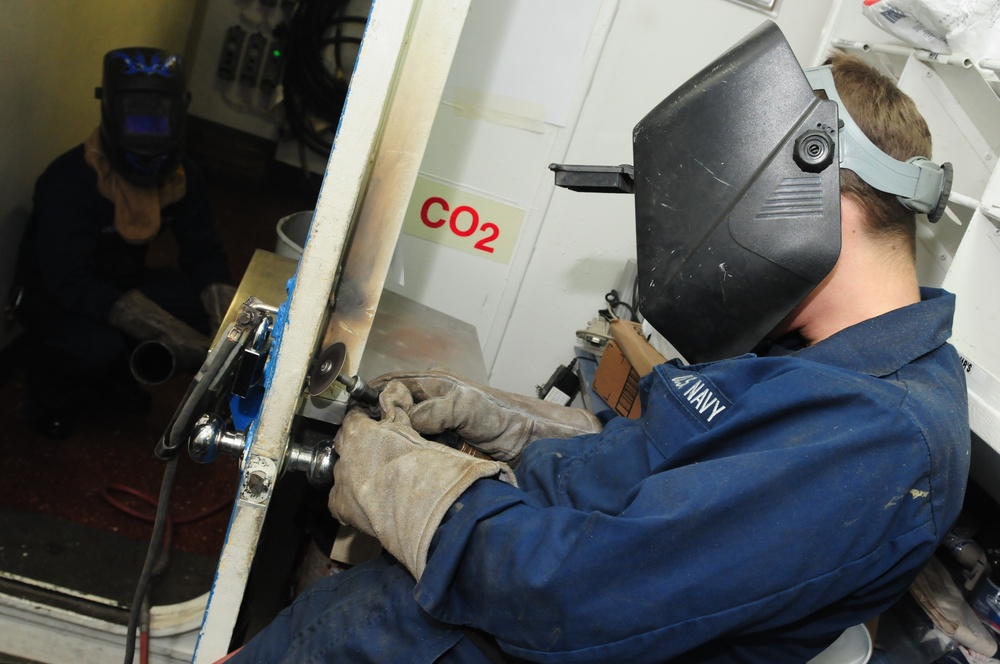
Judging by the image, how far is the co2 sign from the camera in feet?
6.53

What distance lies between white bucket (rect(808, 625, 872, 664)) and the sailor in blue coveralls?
269 millimetres

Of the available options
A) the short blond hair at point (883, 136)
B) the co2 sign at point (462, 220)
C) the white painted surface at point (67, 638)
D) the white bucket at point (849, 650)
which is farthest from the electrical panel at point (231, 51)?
the white bucket at point (849, 650)

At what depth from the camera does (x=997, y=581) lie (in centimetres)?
122

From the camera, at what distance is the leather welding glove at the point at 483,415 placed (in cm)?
119

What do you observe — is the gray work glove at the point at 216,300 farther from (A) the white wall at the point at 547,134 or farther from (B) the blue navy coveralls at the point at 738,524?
(B) the blue navy coveralls at the point at 738,524

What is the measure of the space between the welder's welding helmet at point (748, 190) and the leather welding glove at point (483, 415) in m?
0.36

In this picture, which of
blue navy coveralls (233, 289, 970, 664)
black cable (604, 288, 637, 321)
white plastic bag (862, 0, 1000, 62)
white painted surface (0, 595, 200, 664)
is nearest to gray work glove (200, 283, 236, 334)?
white painted surface (0, 595, 200, 664)

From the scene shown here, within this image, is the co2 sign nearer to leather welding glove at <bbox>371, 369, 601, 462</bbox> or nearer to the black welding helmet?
leather welding glove at <bbox>371, 369, 601, 462</bbox>

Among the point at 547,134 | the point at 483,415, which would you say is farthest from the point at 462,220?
the point at 483,415

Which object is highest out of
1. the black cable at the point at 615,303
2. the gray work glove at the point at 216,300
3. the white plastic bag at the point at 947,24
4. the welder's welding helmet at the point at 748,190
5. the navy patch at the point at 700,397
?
the white plastic bag at the point at 947,24

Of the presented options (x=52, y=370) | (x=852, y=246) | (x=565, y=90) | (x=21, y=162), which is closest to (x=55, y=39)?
(x=21, y=162)

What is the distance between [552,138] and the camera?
1.96m

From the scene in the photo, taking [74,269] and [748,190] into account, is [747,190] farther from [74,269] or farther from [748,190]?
[74,269]

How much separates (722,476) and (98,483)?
7.66 ft
